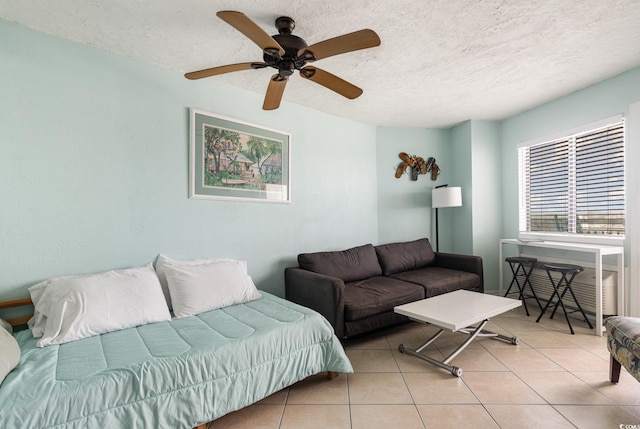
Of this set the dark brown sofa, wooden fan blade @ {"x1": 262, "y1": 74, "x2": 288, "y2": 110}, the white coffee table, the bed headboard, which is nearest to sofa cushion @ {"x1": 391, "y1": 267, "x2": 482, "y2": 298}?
the dark brown sofa

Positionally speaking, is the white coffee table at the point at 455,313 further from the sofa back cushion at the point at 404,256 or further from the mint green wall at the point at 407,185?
the mint green wall at the point at 407,185

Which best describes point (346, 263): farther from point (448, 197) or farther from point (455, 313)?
point (448, 197)

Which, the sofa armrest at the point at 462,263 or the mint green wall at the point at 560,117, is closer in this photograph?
the mint green wall at the point at 560,117

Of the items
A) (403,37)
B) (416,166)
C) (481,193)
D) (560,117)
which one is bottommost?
(481,193)

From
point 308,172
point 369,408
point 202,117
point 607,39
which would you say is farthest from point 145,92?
point 607,39

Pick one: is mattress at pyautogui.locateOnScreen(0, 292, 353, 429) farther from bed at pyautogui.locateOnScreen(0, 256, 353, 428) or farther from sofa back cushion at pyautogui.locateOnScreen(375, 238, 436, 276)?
sofa back cushion at pyautogui.locateOnScreen(375, 238, 436, 276)

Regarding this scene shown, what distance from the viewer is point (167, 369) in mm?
1423

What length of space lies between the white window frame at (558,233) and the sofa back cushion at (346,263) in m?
2.05

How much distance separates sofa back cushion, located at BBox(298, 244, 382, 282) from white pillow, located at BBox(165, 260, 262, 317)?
713mm

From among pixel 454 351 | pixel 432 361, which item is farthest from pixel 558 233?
pixel 432 361

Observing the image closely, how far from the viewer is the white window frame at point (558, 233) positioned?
2.93m

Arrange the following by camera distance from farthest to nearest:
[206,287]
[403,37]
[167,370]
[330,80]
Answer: [206,287]
[403,37]
[330,80]
[167,370]

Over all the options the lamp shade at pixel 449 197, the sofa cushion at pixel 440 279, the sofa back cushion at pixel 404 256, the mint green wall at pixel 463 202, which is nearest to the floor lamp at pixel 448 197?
the lamp shade at pixel 449 197

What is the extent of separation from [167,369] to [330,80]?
1944mm
